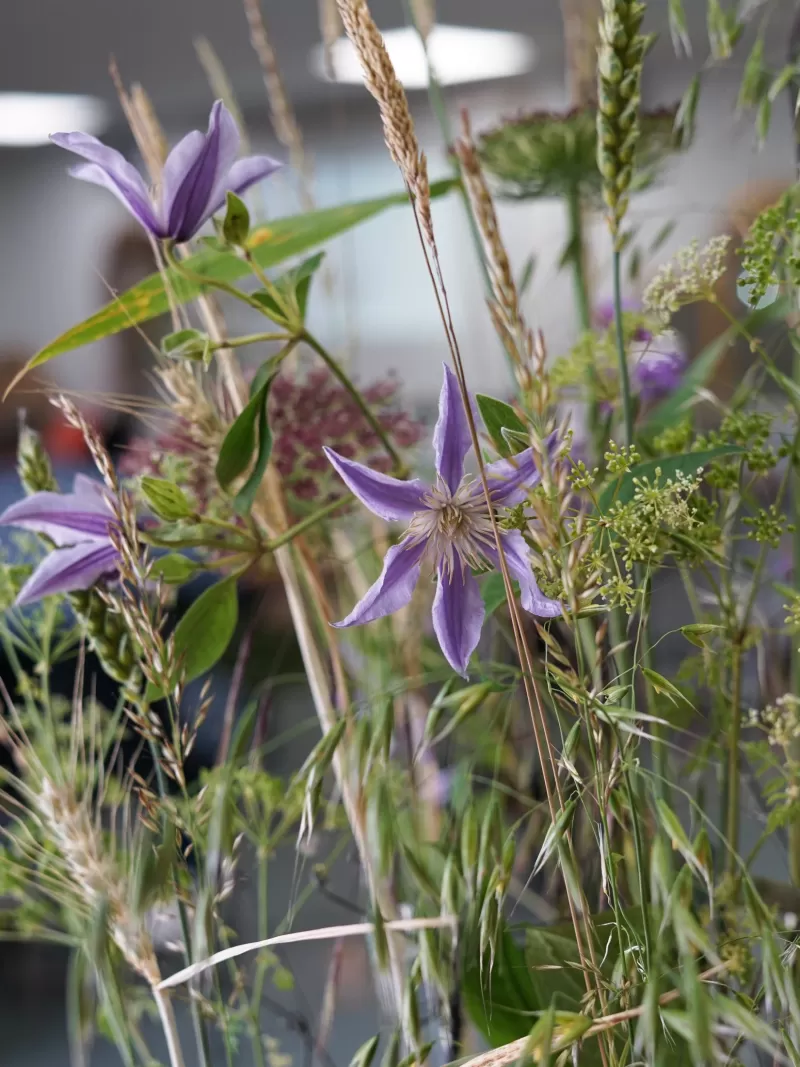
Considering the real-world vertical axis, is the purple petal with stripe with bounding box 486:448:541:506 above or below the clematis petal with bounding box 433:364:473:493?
below

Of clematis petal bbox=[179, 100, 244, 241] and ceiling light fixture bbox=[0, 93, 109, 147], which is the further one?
ceiling light fixture bbox=[0, 93, 109, 147]

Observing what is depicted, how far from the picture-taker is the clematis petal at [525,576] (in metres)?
0.27

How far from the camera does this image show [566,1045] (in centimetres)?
26

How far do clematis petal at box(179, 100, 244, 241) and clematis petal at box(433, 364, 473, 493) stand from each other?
0.37 ft

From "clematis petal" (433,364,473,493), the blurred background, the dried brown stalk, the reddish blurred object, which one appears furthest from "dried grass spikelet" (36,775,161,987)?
the reddish blurred object

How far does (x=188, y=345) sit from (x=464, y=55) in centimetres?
461

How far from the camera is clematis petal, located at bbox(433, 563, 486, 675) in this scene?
287 mm

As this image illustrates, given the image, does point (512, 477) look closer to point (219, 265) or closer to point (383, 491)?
point (383, 491)

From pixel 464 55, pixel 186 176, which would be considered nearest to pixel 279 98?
pixel 186 176

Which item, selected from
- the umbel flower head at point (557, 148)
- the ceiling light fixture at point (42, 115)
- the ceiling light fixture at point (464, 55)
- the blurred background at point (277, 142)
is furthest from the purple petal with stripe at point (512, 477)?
the ceiling light fixture at point (42, 115)

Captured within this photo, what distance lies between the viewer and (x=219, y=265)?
1.24 feet

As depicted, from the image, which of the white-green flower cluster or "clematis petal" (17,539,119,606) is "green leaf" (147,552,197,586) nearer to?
"clematis petal" (17,539,119,606)

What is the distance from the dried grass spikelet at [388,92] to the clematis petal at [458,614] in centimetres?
9

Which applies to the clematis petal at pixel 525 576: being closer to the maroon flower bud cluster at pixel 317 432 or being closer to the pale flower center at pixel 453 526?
the pale flower center at pixel 453 526
